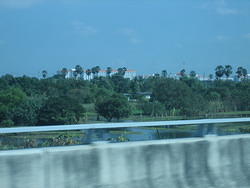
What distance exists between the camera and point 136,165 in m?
6.79

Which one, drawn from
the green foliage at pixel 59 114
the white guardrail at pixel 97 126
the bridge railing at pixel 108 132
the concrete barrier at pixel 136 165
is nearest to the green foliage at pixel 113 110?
the green foliage at pixel 59 114

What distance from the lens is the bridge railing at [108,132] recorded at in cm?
608

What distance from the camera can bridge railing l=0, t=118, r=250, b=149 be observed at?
608 centimetres

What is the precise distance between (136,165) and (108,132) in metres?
0.63

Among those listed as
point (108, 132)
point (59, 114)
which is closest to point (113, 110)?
point (59, 114)

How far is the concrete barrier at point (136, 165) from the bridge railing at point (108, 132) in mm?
172

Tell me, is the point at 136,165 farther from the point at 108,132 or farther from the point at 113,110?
the point at 113,110

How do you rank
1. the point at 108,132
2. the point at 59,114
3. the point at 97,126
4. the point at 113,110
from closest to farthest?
the point at 97,126 → the point at 108,132 → the point at 59,114 → the point at 113,110

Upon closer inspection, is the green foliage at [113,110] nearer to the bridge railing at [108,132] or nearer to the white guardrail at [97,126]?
the bridge railing at [108,132]

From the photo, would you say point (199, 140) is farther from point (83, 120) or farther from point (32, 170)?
point (83, 120)

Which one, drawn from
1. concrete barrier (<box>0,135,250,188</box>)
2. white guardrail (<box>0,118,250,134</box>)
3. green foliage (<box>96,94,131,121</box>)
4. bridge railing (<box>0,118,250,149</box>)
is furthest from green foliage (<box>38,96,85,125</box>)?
white guardrail (<box>0,118,250,134</box>)

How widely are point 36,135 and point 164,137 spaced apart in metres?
1.98

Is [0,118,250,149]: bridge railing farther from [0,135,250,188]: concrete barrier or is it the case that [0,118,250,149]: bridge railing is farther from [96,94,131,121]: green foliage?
[96,94,131,121]: green foliage

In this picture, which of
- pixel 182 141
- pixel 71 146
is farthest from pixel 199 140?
pixel 71 146
